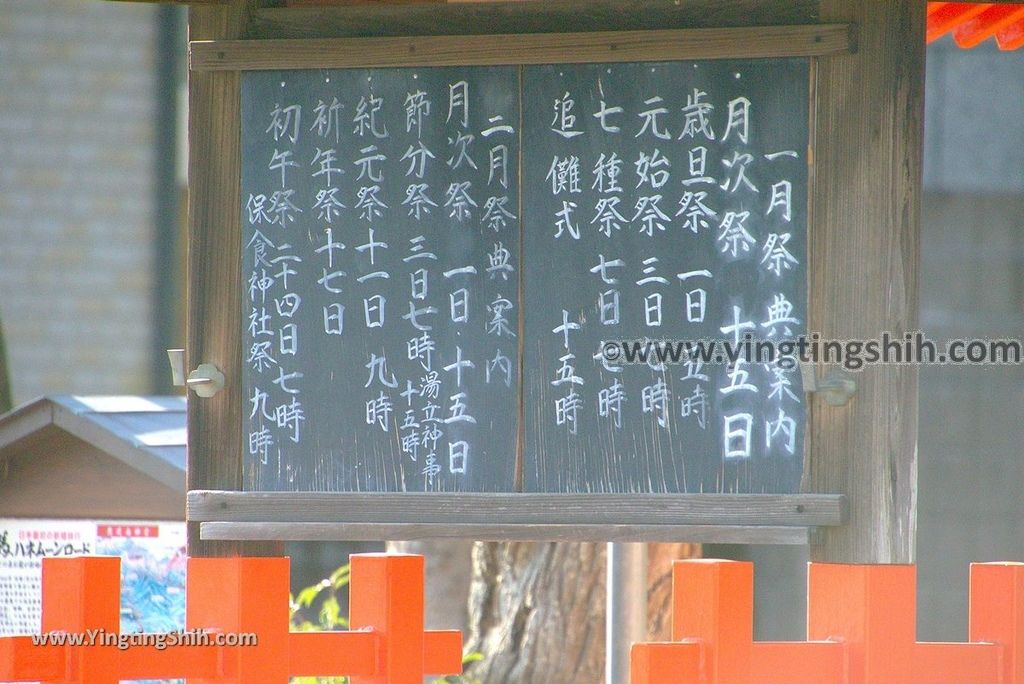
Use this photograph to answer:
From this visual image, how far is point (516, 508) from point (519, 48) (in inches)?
46.6

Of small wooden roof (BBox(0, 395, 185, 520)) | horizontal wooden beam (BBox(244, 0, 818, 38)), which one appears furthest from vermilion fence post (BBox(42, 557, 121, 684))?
small wooden roof (BBox(0, 395, 185, 520))

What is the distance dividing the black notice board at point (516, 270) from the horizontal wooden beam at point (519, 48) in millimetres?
35

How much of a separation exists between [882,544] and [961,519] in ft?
16.3

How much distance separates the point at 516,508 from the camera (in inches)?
125

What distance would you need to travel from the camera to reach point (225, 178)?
3396 mm

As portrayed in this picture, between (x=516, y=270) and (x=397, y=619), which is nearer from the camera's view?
(x=516, y=270)

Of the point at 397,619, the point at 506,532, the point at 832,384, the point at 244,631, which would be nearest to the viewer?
the point at 832,384

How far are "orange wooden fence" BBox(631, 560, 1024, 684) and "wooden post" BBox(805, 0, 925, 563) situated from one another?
86 mm

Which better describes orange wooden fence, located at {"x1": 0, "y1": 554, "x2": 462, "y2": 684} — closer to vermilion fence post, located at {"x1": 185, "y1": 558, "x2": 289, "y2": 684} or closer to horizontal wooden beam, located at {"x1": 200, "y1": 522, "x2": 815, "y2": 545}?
vermilion fence post, located at {"x1": 185, "y1": 558, "x2": 289, "y2": 684}

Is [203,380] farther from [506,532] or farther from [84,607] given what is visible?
[506,532]

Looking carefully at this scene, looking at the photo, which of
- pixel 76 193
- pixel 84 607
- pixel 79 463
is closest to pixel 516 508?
pixel 84 607

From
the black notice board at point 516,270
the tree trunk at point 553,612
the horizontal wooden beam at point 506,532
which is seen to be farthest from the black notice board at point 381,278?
the tree trunk at point 553,612

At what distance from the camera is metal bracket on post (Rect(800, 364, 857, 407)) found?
304 cm

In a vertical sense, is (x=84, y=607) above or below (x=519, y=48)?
below
